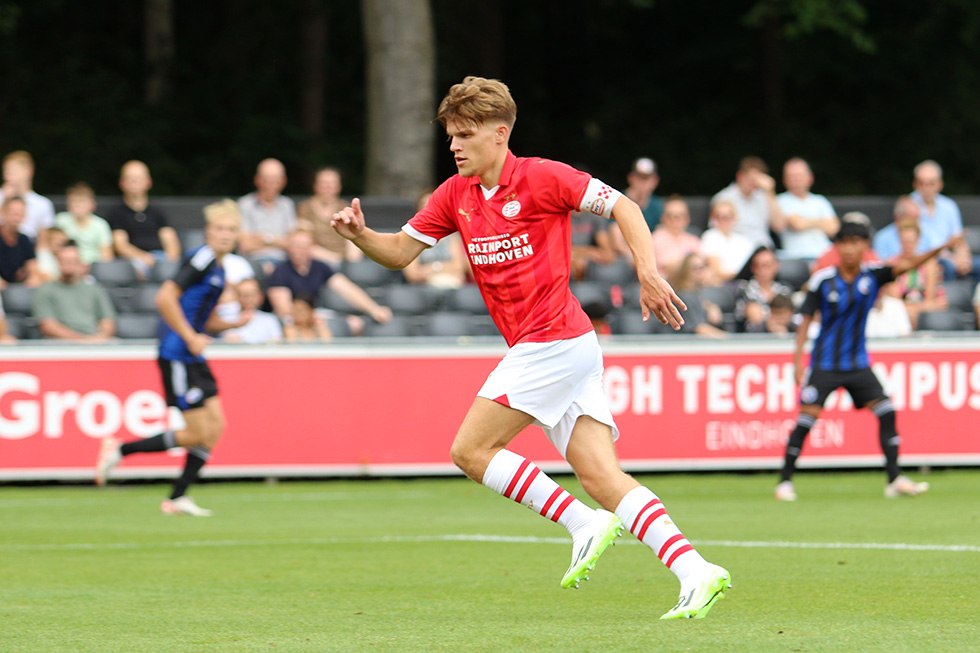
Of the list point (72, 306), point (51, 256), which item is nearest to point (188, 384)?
point (72, 306)

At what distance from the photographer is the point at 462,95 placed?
586 cm

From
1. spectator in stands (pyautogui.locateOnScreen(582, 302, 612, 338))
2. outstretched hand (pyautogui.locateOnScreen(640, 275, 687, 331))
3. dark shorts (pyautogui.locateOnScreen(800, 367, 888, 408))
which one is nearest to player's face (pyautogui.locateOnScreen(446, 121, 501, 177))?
outstretched hand (pyautogui.locateOnScreen(640, 275, 687, 331))

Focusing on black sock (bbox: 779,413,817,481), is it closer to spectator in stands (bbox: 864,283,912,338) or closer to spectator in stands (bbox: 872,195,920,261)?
spectator in stands (bbox: 864,283,912,338)

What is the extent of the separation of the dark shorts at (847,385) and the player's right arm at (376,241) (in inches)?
230

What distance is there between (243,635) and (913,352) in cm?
968

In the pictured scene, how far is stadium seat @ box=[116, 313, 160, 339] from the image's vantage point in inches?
554

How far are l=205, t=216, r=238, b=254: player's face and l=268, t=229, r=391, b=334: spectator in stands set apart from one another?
3859 millimetres

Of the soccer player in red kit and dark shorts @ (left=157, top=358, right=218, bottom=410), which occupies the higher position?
the soccer player in red kit

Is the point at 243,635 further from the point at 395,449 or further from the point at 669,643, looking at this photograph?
the point at 395,449

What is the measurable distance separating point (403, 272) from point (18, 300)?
153 inches

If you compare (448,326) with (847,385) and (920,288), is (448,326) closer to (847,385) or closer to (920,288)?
(847,385)

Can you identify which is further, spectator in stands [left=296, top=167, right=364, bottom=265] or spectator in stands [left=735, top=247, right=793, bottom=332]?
spectator in stands [left=296, top=167, right=364, bottom=265]

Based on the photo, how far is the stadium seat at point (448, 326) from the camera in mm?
14617

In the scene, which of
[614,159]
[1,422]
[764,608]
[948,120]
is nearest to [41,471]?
[1,422]
